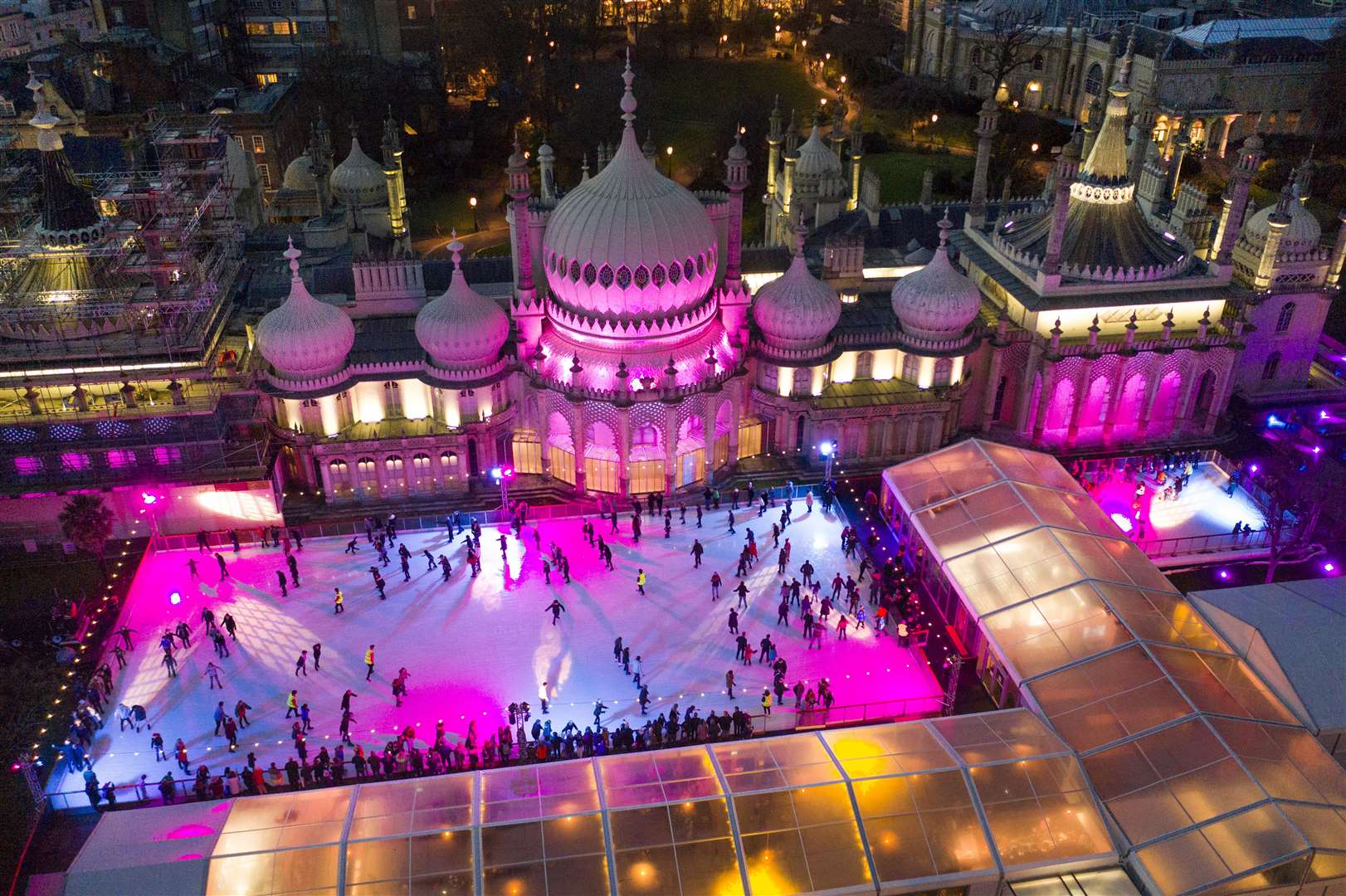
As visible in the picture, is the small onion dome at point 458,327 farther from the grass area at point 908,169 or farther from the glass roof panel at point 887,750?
the grass area at point 908,169

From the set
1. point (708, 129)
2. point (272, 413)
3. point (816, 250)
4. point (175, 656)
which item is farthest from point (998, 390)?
point (708, 129)

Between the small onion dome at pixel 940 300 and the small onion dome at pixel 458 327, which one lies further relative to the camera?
the small onion dome at pixel 940 300

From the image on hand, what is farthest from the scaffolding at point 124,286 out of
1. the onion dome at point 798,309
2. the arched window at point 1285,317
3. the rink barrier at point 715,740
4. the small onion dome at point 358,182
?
the arched window at point 1285,317

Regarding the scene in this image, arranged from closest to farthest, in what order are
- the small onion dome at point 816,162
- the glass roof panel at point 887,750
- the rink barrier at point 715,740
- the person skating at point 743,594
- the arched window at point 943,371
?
1. the glass roof panel at point 887,750
2. the rink barrier at point 715,740
3. the person skating at point 743,594
4. the arched window at point 943,371
5. the small onion dome at point 816,162

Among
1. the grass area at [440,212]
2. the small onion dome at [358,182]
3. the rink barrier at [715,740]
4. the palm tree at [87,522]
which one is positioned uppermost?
the small onion dome at [358,182]

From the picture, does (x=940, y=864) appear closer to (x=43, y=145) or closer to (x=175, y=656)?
(x=175, y=656)

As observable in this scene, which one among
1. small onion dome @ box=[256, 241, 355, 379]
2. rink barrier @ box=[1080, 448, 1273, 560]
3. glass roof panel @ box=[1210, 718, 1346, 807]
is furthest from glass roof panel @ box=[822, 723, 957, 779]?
small onion dome @ box=[256, 241, 355, 379]

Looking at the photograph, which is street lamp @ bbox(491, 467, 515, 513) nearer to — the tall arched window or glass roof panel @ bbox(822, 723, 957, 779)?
glass roof panel @ bbox(822, 723, 957, 779)
